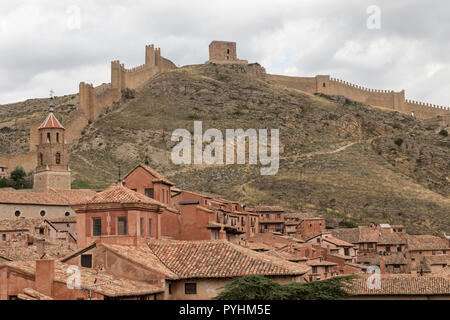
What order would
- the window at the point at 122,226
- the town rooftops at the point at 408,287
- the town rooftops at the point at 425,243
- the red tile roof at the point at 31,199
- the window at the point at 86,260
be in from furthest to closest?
the town rooftops at the point at 425,243, the red tile roof at the point at 31,199, the town rooftops at the point at 408,287, the window at the point at 122,226, the window at the point at 86,260

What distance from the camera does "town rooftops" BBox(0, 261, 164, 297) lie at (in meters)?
25.0

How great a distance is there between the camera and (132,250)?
30641 mm

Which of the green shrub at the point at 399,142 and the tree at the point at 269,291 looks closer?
the tree at the point at 269,291

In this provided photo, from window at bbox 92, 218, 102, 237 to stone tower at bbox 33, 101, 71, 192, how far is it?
177 feet

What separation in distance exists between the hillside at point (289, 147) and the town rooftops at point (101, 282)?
6503 centimetres

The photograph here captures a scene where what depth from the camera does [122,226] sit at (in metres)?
32.3

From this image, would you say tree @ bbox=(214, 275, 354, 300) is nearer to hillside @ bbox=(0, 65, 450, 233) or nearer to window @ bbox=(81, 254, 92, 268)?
window @ bbox=(81, 254, 92, 268)

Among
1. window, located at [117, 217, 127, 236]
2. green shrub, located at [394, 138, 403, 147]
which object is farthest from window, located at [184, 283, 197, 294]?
green shrub, located at [394, 138, 403, 147]

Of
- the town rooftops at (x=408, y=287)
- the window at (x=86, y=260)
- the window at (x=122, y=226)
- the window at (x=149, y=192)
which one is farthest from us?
the window at (x=149, y=192)

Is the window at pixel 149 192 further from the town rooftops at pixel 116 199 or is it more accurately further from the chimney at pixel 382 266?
the chimney at pixel 382 266

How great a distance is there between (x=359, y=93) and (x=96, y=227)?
123 metres

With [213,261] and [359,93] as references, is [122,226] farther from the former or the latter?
[359,93]

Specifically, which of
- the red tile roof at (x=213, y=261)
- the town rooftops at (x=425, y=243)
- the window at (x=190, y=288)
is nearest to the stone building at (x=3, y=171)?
the town rooftops at (x=425, y=243)

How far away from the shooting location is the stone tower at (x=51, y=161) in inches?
3428
